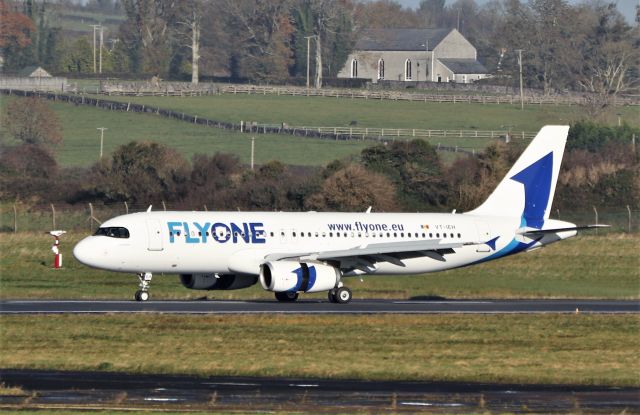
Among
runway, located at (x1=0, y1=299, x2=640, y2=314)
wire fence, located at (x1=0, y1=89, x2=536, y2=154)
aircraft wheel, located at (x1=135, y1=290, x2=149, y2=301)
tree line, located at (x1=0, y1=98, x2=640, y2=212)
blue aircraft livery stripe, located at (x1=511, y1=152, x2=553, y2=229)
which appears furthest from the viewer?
wire fence, located at (x1=0, y1=89, x2=536, y2=154)

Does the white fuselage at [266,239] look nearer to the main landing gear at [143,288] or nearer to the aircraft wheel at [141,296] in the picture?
the main landing gear at [143,288]

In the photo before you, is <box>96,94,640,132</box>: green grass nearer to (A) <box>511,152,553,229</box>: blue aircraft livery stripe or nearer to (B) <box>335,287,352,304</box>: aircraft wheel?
(A) <box>511,152,553,229</box>: blue aircraft livery stripe

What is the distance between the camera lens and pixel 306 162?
112m

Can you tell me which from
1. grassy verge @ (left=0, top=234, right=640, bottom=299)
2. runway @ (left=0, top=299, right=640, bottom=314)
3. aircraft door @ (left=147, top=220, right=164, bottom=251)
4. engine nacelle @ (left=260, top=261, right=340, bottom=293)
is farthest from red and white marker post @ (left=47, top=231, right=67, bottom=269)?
engine nacelle @ (left=260, top=261, right=340, bottom=293)

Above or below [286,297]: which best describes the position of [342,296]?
above

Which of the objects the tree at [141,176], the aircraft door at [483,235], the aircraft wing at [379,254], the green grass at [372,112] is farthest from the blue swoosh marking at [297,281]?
the green grass at [372,112]

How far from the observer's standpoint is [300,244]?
4903 centimetres

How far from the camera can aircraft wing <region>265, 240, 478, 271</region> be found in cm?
4741

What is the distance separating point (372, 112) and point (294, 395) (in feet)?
428

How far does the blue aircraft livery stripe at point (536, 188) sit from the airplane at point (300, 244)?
152 mm

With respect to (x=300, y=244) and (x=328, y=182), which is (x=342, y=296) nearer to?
(x=300, y=244)

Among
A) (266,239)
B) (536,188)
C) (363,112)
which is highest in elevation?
(363,112)

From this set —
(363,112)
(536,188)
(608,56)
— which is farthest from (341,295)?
(608,56)

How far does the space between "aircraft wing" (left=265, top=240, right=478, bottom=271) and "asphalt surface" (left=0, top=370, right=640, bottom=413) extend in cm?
1803
